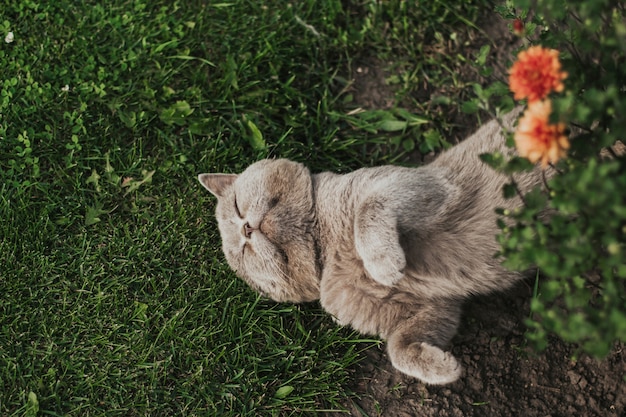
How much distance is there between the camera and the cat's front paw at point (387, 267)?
2.93m

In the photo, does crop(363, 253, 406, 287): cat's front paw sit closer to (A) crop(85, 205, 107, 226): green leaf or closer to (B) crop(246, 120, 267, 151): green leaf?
(B) crop(246, 120, 267, 151): green leaf

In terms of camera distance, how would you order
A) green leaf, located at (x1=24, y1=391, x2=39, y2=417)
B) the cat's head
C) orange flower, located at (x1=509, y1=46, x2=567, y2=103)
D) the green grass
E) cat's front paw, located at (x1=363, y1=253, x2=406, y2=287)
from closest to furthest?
orange flower, located at (x1=509, y1=46, x2=567, y2=103) < cat's front paw, located at (x1=363, y1=253, x2=406, y2=287) < the cat's head < green leaf, located at (x1=24, y1=391, x2=39, y2=417) < the green grass

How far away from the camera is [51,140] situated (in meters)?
3.91

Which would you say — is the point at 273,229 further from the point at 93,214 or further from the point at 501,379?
the point at 501,379

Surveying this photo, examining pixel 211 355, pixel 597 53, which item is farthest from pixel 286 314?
pixel 597 53

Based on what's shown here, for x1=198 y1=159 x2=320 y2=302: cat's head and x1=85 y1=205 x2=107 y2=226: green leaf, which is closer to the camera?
x1=198 y1=159 x2=320 y2=302: cat's head

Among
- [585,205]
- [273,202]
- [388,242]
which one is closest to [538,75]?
[585,205]

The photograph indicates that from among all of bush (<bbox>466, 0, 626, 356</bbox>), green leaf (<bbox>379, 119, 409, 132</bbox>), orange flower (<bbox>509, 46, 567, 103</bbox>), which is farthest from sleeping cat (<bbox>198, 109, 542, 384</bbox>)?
orange flower (<bbox>509, 46, 567, 103</bbox>)

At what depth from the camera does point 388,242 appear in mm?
2941

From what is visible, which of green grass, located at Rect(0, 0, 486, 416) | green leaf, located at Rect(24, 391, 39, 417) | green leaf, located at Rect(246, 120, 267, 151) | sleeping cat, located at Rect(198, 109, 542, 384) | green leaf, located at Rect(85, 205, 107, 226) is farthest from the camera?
green leaf, located at Rect(246, 120, 267, 151)

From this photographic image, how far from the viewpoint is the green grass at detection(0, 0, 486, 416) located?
11.4 ft

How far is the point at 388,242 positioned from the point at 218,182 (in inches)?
45.0

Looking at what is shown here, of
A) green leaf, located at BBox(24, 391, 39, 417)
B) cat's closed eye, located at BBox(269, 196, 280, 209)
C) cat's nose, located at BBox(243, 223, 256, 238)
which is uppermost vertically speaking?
cat's closed eye, located at BBox(269, 196, 280, 209)

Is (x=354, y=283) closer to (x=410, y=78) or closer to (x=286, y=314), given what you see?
(x=286, y=314)
